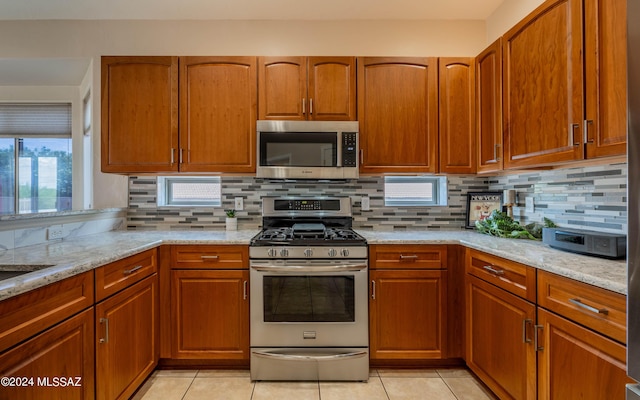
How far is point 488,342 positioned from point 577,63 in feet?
4.88

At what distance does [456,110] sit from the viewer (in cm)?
230

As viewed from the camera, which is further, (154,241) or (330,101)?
(330,101)

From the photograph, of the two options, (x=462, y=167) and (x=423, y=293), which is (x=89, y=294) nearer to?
(x=423, y=293)

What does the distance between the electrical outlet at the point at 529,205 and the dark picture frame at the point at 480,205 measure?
224mm

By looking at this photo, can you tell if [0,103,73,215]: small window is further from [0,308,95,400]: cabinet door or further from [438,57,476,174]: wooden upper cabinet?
[438,57,476,174]: wooden upper cabinet

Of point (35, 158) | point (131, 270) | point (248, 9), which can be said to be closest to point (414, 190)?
point (248, 9)

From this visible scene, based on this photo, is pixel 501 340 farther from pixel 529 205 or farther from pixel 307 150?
pixel 307 150

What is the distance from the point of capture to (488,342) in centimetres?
173

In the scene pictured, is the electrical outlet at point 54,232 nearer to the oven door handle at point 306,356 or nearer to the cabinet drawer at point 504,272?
the oven door handle at point 306,356

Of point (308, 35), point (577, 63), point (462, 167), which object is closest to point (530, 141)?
point (577, 63)

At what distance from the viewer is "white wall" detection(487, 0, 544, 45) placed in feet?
6.99

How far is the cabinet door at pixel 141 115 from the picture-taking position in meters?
2.25

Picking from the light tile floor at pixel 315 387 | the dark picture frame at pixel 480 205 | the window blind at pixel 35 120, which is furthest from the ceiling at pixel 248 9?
the light tile floor at pixel 315 387

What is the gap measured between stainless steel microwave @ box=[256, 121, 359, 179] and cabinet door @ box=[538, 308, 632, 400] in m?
1.42
